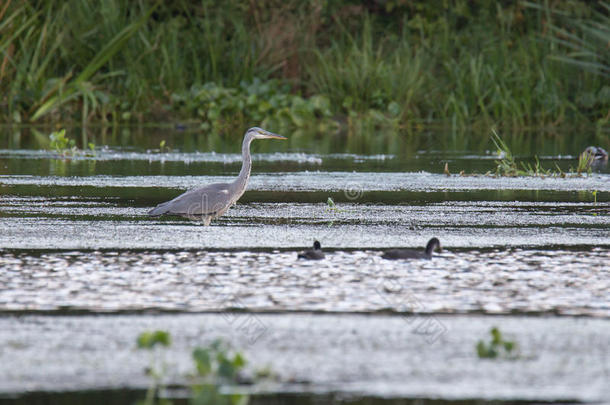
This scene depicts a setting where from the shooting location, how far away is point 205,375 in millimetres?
4484

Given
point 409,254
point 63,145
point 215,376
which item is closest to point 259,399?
point 215,376

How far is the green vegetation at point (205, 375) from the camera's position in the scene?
410 centimetres

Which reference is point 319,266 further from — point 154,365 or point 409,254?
point 154,365

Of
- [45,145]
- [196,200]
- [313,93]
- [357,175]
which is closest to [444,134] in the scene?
[313,93]

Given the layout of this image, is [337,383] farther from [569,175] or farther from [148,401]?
[569,175]

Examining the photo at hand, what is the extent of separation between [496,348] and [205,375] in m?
1.15

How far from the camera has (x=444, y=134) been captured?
2058 cm

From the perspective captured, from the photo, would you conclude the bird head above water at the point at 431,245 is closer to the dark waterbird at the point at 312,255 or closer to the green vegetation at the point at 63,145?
the dark waterbird at the point at 312,255

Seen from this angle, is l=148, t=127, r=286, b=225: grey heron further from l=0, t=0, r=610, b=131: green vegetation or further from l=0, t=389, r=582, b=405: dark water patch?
l=0, t=0, r=610, b=131: green vegetation

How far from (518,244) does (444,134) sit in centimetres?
1294

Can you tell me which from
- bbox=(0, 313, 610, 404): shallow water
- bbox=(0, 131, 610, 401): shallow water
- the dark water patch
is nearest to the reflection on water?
bbox=(0, 131, 610, 401): shallow water

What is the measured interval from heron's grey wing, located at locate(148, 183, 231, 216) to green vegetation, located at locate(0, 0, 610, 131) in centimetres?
1234

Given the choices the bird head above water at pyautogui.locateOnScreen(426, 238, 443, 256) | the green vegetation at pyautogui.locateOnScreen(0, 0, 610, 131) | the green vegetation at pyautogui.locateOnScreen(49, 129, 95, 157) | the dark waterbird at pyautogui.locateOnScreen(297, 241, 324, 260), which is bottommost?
the dark waterbird at pyautogui.locateOnScreen(297, 241, 324, 260)

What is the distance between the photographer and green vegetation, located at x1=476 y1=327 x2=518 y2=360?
4.79 metres
